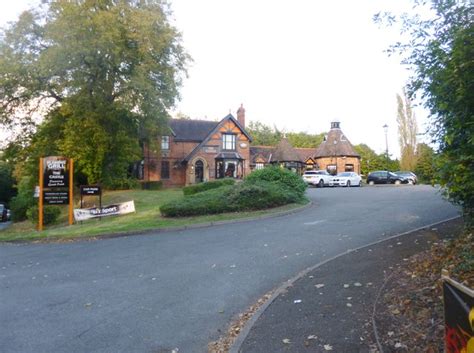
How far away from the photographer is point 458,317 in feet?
9.09

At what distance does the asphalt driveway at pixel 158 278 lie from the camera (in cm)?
534

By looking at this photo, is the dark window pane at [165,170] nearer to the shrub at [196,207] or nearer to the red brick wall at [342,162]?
the red brick wall at [342,162]

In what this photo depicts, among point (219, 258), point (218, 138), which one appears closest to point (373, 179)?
point (218, 138)

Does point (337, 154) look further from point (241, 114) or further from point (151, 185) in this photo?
point (151, 185)

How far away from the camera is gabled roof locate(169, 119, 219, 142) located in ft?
157

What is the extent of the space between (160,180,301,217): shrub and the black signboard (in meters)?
4.94

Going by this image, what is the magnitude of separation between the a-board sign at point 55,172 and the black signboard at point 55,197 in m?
0.29

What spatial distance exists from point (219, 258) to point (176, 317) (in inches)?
140

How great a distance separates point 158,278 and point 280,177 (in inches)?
528

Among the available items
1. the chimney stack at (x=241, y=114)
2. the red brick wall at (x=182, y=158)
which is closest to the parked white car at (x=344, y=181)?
the red brick wall at (x=182, y=158)

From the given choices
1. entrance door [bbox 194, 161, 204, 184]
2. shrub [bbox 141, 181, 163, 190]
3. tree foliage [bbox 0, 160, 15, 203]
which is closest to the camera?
shrub [bbox 141, 181, 163, 190]

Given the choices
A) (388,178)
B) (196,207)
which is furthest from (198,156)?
(196,207)

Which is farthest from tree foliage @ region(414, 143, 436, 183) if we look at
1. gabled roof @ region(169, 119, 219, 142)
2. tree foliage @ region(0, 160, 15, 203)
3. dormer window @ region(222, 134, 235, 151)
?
tree foliage @ region(0, 160, 15, 203)

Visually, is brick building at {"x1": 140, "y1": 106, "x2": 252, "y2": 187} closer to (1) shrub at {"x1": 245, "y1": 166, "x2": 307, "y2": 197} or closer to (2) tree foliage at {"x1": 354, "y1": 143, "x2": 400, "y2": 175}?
(2) tree foliage at {"x1": 354, "y1": 143, "x2": 400, "y2": 175}
